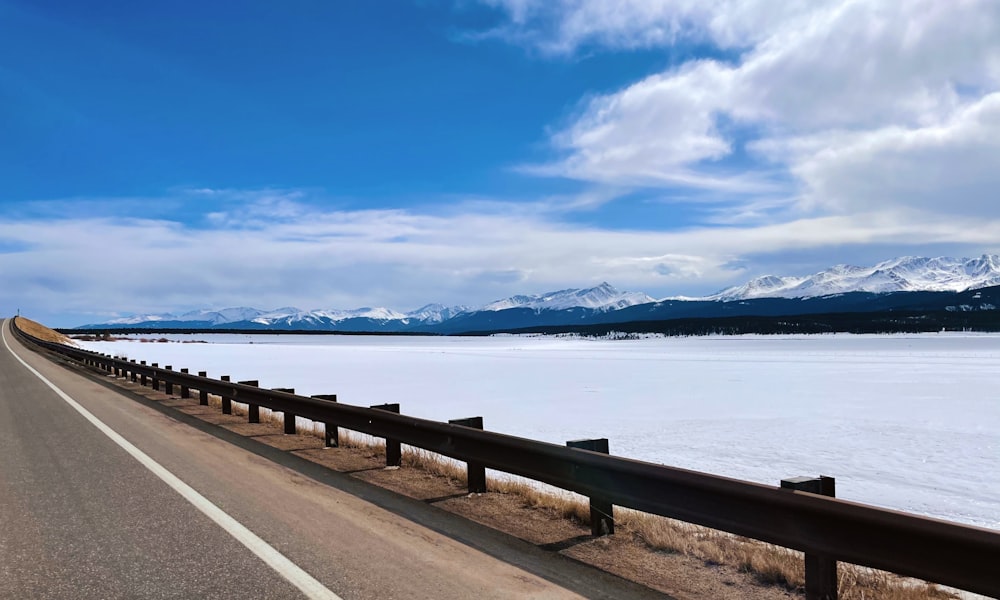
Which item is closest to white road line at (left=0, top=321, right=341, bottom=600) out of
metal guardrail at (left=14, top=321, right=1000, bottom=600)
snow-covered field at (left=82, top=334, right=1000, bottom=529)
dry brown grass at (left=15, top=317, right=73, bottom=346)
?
metal guardrail at (left=14, top=321, right=1000, bottom=600)

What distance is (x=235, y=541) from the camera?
5336 mm

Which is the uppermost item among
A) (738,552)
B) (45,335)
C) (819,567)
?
(45,335)

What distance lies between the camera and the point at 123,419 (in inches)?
508

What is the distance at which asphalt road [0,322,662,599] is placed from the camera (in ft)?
14.5

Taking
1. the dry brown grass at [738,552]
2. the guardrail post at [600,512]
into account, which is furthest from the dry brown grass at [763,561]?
the guardrail post at [600,512]

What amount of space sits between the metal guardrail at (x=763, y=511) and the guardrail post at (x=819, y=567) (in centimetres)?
2

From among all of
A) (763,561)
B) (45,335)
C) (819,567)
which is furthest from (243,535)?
(45,335)

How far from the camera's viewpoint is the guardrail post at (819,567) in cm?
407

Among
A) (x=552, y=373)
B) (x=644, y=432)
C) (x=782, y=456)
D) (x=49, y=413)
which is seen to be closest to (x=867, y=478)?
(x=782, y=456)

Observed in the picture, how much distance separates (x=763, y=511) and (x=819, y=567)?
1.39ft

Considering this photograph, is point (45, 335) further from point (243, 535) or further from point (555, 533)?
point (555, 533)

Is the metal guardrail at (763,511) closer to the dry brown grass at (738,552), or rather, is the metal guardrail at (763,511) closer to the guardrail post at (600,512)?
the guardrail post at (600,512)

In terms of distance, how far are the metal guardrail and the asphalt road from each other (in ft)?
2.28

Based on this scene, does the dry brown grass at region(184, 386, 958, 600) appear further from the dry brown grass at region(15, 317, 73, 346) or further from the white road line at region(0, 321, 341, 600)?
the dry brown grass at region(15, 317, 73, 346)
